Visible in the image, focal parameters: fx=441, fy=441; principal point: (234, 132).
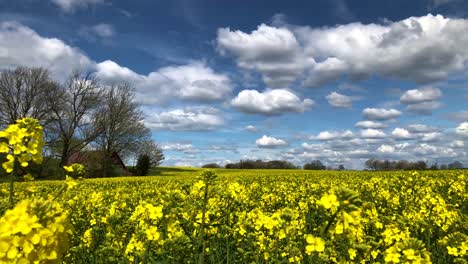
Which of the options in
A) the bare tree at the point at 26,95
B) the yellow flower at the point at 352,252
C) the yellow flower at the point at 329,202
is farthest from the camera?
the bare tree at the point at 26,95

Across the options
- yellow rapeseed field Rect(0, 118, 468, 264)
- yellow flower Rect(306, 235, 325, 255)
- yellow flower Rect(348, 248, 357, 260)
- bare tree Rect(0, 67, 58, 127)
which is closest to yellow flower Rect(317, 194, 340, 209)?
yellow rapeseed field Rect(0, 118, 468, 264)

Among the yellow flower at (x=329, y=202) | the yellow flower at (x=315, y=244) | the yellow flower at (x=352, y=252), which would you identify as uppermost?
the yellow flower at (x=329, y=202)

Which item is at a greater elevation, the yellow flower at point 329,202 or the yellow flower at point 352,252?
the yellow flower at point 329,202

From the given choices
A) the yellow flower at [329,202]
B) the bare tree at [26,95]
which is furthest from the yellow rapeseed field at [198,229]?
the bare tree at [26,95]

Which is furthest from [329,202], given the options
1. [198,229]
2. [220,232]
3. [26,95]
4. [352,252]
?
[26,95]

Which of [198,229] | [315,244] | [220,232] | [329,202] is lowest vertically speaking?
[220,232]

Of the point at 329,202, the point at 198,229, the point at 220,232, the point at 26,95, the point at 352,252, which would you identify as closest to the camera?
the point at 329,202

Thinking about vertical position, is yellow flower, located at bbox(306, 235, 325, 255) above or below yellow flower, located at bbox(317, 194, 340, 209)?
below

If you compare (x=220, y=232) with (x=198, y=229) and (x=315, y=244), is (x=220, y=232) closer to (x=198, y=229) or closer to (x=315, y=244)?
(x=198, y=229)

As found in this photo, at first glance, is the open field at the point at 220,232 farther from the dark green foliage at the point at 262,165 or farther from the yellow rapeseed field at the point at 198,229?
the dark green foliage at the point at 262,165

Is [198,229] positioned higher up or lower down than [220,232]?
higher up

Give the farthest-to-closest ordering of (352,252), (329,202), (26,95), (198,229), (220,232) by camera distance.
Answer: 1. (26,95)
2. (220,232)
3. (198,229)
4. (352,252)
5. (329,202)

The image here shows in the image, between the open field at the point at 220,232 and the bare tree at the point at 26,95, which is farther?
the bare tree at the point at 26,95

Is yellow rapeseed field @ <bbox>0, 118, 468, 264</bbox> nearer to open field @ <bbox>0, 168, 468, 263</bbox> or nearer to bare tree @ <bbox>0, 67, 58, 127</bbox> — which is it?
open field @ <bbox>0, 168, 468, 263</bbox>
